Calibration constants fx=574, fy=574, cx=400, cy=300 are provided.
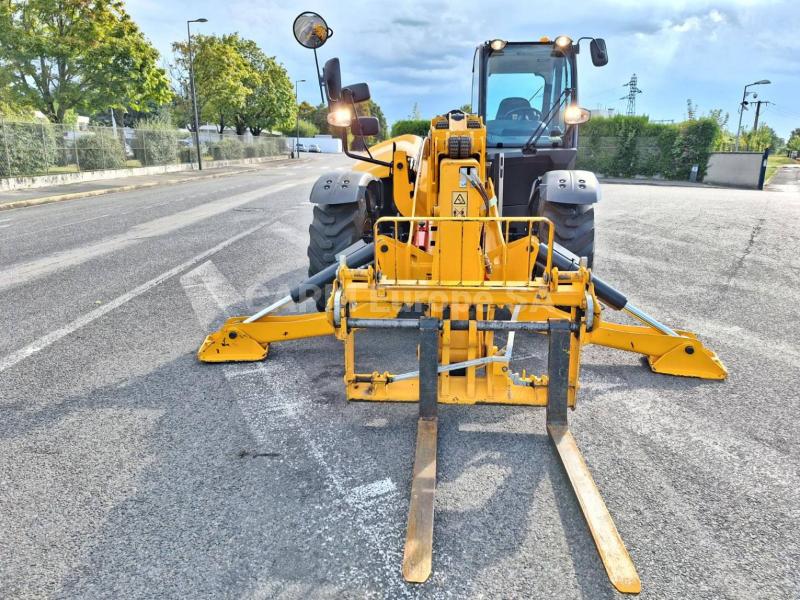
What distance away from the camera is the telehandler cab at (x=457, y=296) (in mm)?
3189

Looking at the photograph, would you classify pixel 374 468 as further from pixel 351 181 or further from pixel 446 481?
pixel 351 181

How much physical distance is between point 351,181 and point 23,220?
10.9 metres

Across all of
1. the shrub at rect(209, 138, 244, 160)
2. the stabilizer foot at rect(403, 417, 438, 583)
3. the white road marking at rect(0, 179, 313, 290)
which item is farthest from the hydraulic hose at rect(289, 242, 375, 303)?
the shrub at rect(209, 138, 244, 160)

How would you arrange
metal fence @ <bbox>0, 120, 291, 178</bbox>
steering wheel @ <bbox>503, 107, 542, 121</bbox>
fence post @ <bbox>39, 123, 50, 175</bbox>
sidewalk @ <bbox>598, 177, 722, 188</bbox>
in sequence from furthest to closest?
sidewalk @ <bbox>598, 177, 722, 188</bbox> < fence post @ <bbox>39, 123, 50, 175</bbox> < metal fence @ <bbox>0, 120, 291, 178</bbox> < steering wheel @ <bbox>503, 107, 542, 121</bbox>

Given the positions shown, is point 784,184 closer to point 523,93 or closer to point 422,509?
point 523,93

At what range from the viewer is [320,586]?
2268 millimetres

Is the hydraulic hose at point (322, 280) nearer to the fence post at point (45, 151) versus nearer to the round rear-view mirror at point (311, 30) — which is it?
the round rear-view mirror at point (311, 30)

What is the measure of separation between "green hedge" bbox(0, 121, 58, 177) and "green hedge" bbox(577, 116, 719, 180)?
81.3 ft

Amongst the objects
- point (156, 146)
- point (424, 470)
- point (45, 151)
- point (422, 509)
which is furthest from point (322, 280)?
point (156, 146)

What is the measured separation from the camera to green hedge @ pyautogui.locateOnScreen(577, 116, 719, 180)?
2847cm

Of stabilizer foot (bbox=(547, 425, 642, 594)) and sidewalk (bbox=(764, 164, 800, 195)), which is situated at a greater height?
sidewalk (bbox=(764, 164, 800, 195))

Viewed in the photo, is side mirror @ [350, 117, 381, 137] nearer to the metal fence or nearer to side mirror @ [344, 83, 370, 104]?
side mirror @ [344, 83, 370, 104]

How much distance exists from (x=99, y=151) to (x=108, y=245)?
16821 mm

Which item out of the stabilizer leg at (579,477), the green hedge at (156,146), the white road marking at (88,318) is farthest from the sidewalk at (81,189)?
the stabilizer leg at (579,477)
